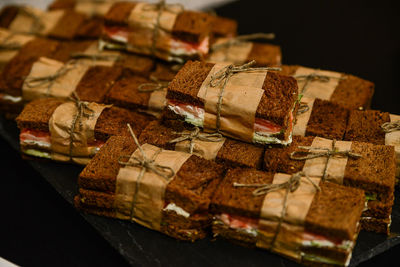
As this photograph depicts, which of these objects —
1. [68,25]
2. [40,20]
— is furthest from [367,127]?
[40,20]

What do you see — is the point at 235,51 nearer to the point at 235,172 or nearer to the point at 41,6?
the point at 235,172

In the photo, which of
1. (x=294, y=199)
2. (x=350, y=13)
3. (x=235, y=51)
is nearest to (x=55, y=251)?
(x=294, y=199)

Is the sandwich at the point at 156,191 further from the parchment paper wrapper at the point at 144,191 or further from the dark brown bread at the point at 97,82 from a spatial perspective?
the dark brown bread at the point at 97,82

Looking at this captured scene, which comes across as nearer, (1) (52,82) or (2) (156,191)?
(2) (156,191)

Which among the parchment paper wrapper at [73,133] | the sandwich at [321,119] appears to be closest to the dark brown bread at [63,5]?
the parchment paper wrapper at [73,133]

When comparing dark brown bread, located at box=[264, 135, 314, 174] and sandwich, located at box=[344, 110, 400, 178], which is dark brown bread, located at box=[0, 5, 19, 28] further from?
sandwich, located at box=[344, 110, 400, 178]

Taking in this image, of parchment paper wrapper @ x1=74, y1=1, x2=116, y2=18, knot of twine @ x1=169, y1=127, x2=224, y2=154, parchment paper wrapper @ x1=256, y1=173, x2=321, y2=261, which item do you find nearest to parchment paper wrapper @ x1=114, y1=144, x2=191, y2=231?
knot of twine @ x1=169, y1=127, x2=224, y2=154

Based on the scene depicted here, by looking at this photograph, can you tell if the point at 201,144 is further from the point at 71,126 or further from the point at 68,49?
the point at 68,49
